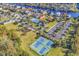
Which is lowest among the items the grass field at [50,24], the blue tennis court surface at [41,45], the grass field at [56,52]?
the grass field at [56,52]

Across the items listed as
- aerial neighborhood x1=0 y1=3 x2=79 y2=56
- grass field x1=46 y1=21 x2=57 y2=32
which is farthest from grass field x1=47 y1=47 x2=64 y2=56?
grass field x1=46 y1=21 x2=57 y2=32

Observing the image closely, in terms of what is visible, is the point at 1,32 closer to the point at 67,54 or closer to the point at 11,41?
the point at 11,41

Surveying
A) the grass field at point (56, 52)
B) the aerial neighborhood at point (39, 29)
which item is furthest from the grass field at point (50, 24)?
the grass field at point (56, 52)

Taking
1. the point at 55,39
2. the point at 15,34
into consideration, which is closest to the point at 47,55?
the point at 55,39

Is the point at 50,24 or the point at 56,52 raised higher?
the point at 50,24

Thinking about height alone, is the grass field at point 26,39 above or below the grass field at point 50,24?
below

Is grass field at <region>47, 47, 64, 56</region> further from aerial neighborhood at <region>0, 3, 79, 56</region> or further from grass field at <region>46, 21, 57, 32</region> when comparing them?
grass field at <region>46, 21, 57, 32</region>

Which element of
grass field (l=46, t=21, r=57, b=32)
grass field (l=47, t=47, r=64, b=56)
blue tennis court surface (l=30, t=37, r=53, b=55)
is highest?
grass field (l=46, t=21, r=57, b=32)

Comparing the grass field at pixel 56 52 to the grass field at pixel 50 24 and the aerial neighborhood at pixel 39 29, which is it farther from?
the grass field at pixel 50 24
